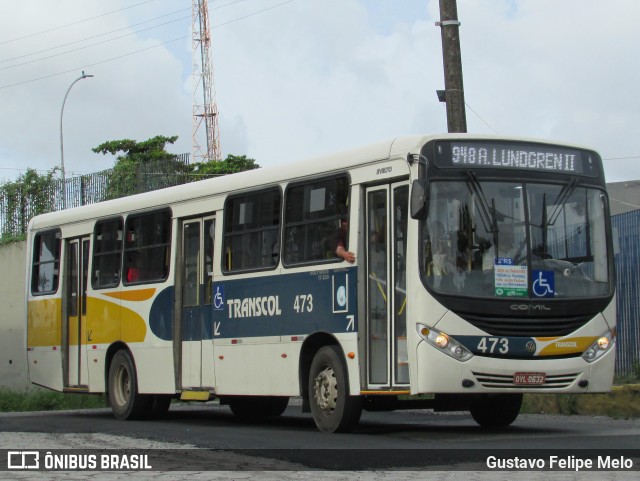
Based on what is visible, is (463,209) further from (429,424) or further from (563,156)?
(429,424)

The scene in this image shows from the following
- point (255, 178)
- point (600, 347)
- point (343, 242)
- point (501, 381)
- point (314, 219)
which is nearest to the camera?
point (501, 381)

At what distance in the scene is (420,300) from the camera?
1320 cm

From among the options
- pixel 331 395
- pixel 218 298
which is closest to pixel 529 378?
pixel 331 395

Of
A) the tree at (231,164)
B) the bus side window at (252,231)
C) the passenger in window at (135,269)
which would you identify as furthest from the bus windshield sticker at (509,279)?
the tree at (231,164)

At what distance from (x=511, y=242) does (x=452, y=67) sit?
21.5ft

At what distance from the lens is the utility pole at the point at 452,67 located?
62.9ft

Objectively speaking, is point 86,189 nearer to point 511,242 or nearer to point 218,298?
point 218,298

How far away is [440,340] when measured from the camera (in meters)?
13.2

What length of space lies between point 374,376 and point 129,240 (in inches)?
255

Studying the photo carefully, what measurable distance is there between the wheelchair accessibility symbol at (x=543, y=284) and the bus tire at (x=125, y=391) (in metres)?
7.33

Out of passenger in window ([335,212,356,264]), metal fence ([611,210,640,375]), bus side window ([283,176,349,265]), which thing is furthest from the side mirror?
metal fence ([611,210,640,375])

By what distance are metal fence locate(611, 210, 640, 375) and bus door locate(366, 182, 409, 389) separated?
594 cm

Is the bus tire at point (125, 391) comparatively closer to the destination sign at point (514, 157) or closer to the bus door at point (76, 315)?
the bus door at point (76, 315)

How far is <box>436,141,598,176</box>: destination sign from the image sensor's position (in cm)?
1364
